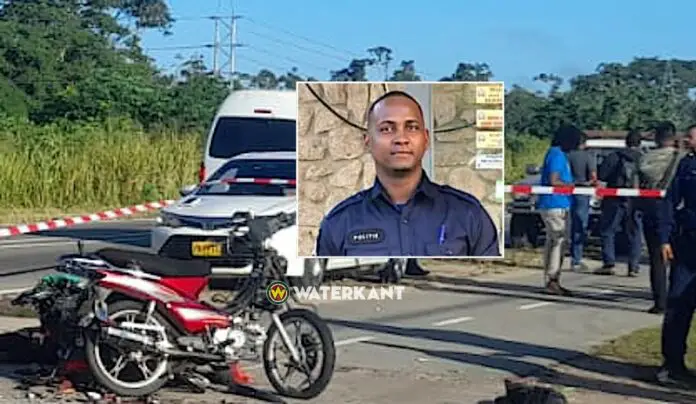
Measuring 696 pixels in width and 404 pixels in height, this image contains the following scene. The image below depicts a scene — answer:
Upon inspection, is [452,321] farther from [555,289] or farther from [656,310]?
[555,289]

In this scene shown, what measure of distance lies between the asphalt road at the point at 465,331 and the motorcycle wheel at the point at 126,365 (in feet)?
1.43

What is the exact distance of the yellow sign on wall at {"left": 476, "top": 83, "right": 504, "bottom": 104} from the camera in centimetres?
1300

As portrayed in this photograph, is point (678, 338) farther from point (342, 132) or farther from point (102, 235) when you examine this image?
point (102, 235)

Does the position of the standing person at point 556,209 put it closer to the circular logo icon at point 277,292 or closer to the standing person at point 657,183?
the standing person at point 657,183

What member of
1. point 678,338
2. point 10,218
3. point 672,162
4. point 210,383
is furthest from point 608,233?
point 10,218

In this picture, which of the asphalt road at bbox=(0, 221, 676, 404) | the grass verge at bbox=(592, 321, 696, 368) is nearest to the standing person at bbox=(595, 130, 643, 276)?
the asphalt road at bbox=(0, 221, 676, 404)

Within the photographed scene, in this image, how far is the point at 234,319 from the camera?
1005 cm

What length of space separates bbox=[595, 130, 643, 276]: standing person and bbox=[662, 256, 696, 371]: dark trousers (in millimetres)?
7631

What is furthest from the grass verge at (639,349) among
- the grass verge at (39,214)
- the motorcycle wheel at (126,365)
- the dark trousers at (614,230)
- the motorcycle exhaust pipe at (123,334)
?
the grass verge at (39,214)

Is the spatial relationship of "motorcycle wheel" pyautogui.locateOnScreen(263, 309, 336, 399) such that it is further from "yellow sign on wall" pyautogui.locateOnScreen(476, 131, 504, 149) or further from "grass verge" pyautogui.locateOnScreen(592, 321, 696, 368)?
"yellow sign on wall" pyautogui.locateOnScreen(476, 131, 504, 149)

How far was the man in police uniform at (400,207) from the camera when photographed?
41.0 ft

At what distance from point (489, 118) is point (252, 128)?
10.4 metres

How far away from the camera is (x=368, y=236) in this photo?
1256cm

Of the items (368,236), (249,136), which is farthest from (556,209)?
(249,136)
